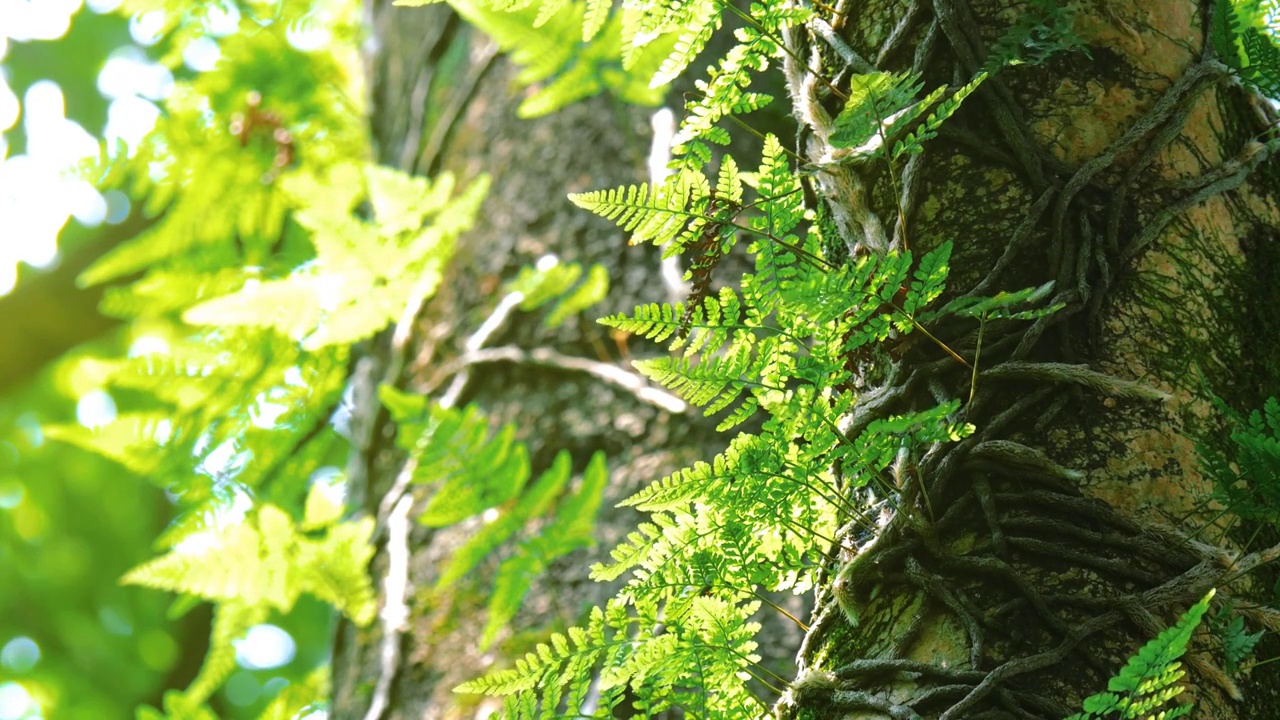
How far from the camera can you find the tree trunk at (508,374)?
189 centimetres

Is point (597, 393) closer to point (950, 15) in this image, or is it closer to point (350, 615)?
point (350, 615)

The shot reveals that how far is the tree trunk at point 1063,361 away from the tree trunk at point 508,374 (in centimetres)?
83

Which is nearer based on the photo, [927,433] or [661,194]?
[927,433]

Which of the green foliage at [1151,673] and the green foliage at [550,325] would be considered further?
the green foliage at [550,325]

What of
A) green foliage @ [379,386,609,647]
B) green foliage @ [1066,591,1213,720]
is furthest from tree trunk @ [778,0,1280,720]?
green foliage @ [379,386,609,647]

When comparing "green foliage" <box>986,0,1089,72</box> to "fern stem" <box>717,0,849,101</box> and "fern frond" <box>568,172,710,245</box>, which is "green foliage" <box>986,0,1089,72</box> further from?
"fern frond" <box>568,172,710,245</box>

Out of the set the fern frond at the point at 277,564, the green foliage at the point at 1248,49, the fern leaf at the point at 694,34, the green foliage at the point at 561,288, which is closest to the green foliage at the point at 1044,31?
the green foliage at the point at 1248,49

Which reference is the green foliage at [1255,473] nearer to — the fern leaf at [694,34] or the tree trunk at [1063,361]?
the tree trunk at [1063,361]

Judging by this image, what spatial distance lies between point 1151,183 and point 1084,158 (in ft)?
0.25

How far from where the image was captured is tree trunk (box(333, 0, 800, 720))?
1.89m

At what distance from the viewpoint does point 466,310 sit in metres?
2.35

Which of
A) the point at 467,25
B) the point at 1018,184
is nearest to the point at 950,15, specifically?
the point at 1018,184

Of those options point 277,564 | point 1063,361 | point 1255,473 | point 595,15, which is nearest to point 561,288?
point 277,564

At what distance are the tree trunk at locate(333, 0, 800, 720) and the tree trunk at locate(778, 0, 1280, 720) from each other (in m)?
0.83
